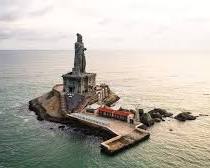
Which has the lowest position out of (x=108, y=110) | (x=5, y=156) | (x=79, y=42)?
(x=5, y=156)

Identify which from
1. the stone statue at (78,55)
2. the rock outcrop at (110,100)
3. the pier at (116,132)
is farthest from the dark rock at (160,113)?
the stone statue at (78,55)

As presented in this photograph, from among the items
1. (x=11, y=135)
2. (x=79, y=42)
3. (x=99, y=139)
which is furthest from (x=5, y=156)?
(x=79, y=42)

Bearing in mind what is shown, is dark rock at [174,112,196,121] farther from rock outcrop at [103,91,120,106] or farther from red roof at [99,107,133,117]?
rock outcrop at [103,91,120,106]

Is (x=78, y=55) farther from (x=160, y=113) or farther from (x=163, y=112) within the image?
(x=163, y=112)

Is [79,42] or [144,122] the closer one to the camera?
[144,122]

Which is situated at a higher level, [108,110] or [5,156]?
[108,110]

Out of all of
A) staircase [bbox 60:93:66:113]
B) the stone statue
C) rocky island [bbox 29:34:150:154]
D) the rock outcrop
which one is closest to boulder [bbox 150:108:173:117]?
rocky island [bbox 29:34:150:154]

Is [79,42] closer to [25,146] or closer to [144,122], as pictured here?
[144,122]

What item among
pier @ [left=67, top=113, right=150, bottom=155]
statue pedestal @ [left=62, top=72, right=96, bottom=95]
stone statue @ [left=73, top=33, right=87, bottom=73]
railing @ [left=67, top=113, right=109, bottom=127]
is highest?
stone statue @ [left=73, top=33, right=87, bottom=73]
